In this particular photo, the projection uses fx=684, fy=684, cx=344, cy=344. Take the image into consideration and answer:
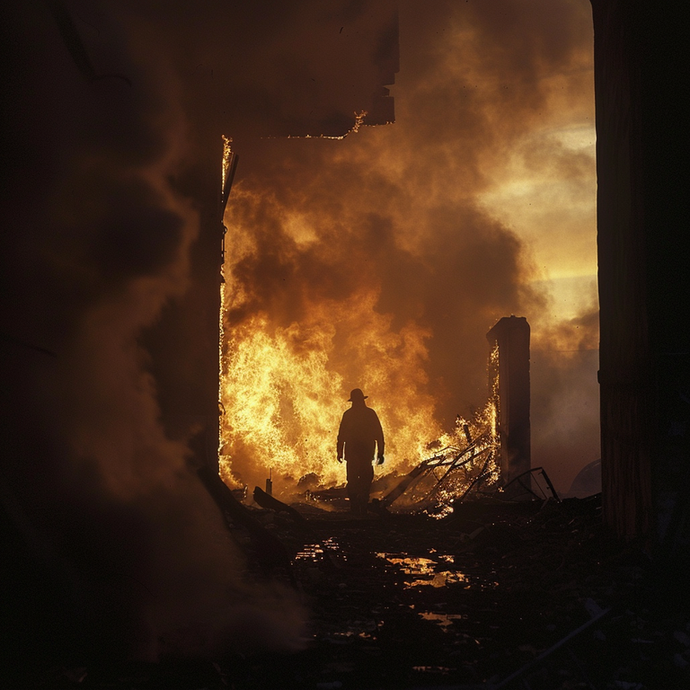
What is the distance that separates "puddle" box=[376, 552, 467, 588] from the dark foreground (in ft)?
0.06

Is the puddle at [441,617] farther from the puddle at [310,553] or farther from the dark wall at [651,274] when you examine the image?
the puddle at [310,553]

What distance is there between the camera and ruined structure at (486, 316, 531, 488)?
38.4 ft

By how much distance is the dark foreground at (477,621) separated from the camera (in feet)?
11.0

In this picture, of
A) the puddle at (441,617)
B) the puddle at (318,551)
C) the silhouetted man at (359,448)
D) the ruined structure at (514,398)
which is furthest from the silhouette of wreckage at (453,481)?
the puddle at (441,617)

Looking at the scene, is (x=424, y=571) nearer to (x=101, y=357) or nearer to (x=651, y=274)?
(x=651, y=274)

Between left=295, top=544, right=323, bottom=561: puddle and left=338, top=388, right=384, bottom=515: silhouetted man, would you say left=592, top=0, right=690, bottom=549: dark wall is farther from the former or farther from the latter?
left=338, top=388, right=384, bottom=515: silhouetted man

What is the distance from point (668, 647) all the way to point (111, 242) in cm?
501

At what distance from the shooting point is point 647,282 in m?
5.30

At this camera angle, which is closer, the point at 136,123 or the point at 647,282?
the point at 647,282

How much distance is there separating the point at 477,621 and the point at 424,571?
159 cm

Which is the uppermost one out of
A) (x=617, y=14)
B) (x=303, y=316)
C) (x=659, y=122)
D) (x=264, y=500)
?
(x=303, y=316)

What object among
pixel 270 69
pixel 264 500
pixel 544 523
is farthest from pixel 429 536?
pixel 270 69

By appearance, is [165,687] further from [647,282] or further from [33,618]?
[647,282]

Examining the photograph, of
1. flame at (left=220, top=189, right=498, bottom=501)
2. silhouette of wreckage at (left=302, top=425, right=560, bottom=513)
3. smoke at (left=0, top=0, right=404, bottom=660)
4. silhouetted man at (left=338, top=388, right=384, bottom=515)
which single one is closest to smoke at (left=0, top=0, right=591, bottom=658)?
smoke at (left=0, top=0, right=404, bottom=660)
